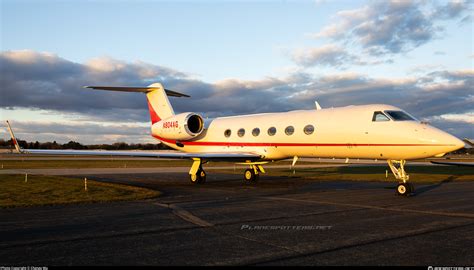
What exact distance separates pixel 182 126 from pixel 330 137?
8.32 metres

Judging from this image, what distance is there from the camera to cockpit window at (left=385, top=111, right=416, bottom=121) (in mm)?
14883

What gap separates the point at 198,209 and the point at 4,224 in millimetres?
4481

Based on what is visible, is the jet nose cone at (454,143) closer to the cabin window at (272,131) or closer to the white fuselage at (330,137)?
the white fuselage at (330,137)

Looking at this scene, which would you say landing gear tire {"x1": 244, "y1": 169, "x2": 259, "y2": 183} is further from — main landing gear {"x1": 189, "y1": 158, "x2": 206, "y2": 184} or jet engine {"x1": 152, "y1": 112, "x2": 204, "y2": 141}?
jet engine {"x1": 152, "y1": 112, "x2": 204, "y2": 141}

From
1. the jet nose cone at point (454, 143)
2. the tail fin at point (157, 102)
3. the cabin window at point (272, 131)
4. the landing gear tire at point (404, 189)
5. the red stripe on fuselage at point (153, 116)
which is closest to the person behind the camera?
the jet nose cone at point (454, 143)

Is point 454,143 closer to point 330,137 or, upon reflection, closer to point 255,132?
point 330,137

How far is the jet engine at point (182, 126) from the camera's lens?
71.0ft

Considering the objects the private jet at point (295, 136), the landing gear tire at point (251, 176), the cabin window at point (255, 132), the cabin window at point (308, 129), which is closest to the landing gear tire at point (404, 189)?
the private jet at point (295, 136)

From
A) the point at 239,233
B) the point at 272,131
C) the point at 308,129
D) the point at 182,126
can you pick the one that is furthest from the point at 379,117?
the point at 182,126

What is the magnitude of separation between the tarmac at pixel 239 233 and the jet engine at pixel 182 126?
32.0 feet

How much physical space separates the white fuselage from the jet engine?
0.61m

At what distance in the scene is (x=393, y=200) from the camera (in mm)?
12922

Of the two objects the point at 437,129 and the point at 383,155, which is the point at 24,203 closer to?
the point at 383,155

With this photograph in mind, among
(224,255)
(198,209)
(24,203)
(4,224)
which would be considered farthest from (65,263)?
(24,203)
